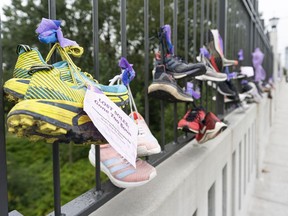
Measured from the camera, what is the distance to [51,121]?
0.45 m

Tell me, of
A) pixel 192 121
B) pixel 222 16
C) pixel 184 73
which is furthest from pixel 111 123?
pixel 222 16

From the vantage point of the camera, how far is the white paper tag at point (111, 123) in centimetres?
53

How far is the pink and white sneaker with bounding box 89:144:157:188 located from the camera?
0.71 meters

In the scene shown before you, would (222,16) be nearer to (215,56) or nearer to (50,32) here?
(215,56)

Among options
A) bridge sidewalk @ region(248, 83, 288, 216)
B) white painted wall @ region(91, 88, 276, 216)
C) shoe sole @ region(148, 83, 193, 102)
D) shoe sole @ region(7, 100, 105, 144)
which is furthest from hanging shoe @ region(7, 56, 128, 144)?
bridge sidewalk @ region(248, 83, 288, 216)

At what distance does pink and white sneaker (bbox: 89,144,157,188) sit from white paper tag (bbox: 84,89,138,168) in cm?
9

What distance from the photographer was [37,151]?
23.8 feet

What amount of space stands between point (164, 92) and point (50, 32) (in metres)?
0.50

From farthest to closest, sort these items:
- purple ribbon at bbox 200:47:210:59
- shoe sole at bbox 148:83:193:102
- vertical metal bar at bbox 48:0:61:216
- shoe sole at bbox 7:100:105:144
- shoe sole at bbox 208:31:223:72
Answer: shoe sole at bbox 208:31:223:72 → purple ribbon at bbox 200:47:210:59 → shoe sole at bbox 148:83:193:102 → vertical metal bar at bbox 48:0:61:216 → shoe sole at bbox 7:100:105:144

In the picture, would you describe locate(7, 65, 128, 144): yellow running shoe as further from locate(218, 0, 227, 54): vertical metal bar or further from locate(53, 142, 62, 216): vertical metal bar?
locate(218, 0, 227, 54): vertical metal bar

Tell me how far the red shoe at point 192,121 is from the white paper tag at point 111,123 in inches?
21.6

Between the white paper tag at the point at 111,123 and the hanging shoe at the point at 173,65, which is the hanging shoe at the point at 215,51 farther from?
the white paper tag at the point at 111,123

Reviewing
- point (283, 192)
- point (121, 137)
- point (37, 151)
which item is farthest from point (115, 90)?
point (37, 151)

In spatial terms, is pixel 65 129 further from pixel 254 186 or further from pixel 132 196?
pixel 254 186
